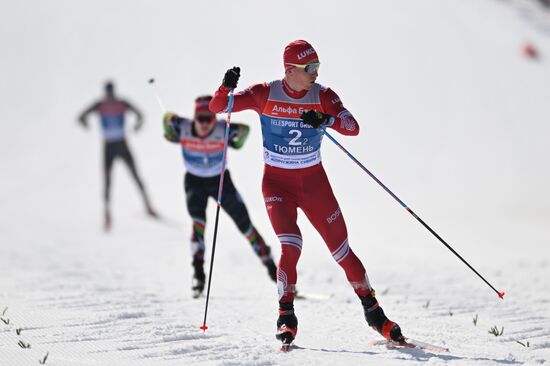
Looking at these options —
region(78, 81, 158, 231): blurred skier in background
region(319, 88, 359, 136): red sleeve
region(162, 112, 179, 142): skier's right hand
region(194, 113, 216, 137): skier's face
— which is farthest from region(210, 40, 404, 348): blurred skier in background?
region(78, 81, 158, 231): blurred skier in background

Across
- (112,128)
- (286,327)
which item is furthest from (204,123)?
(112,128)

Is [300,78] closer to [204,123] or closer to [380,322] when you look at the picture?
[380,322]

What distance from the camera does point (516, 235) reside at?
40.8 ft

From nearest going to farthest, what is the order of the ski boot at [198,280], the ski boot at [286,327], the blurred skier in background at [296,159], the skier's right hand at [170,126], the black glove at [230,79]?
1. the ski boot at [286,327]
2. the blurred skier in background at [296,159]
3. the black glove at [230,79]
4. the ski boot at [198,280]
5. the skier's right hand at [170,126]

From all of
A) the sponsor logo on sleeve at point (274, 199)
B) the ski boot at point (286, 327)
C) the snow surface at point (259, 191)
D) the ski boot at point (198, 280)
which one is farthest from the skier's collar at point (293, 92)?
the ski boot at point (198, 280)

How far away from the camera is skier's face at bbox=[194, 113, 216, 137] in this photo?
25.2 ft

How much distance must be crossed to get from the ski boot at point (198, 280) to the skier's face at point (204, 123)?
1.47 m

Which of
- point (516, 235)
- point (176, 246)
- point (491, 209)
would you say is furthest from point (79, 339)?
point (491, 209)

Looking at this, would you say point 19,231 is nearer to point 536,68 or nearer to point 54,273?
point 54,273

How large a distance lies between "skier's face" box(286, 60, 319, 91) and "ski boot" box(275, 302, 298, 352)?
173 centimetres

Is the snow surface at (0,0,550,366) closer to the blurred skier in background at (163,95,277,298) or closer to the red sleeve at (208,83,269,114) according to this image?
the blurred skier in background at (163,95,277,298)

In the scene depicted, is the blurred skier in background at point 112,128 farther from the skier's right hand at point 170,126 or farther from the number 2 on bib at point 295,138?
the number 2 on bib at point 295,138

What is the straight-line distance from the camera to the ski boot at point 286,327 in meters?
5.18

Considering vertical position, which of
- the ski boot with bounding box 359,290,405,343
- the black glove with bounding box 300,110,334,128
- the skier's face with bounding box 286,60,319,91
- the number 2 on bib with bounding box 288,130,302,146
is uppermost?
the skier's face with bounding box 286,60,319,91
